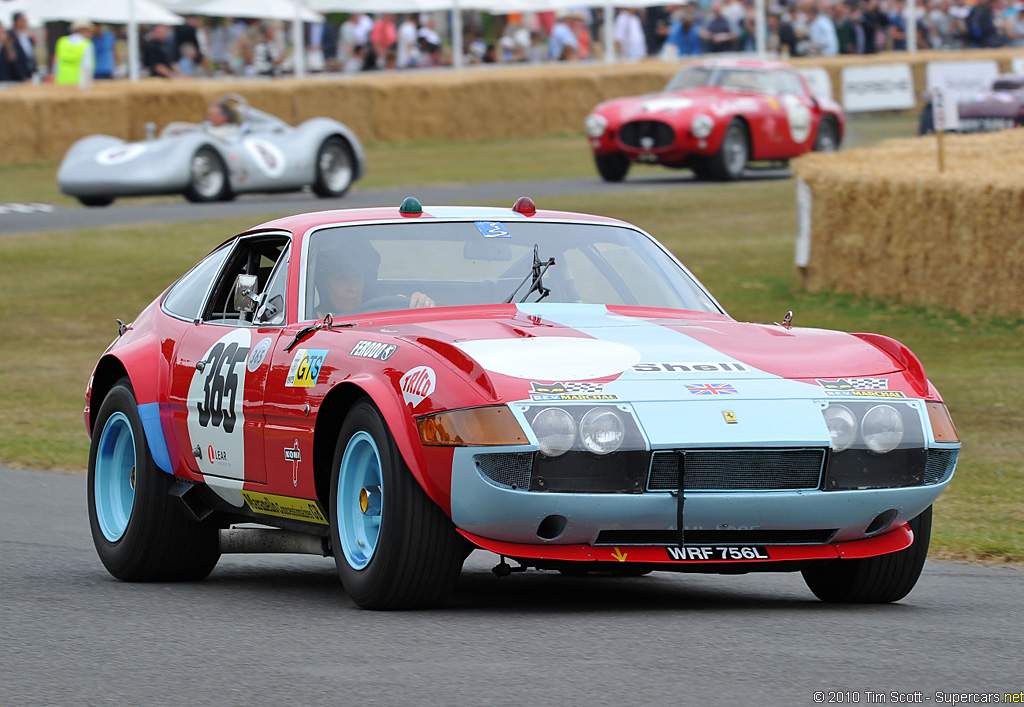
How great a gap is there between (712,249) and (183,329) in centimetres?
1410

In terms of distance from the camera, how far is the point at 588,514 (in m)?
5.29

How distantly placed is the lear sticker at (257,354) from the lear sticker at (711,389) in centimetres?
159

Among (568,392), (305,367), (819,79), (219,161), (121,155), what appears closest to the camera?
(568,392)

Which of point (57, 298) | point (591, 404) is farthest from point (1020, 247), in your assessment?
point (591, 404)

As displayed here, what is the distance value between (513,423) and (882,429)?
112 centimetres

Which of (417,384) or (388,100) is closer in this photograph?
(417,384)

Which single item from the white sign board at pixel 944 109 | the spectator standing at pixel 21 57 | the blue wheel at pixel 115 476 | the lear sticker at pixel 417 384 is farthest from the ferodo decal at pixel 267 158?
the lear sticker at pixel 417 384

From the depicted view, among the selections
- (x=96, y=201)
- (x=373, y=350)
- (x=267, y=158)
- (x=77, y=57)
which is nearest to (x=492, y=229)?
(x=373, y=350)

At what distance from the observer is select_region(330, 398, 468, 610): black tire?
5.36m

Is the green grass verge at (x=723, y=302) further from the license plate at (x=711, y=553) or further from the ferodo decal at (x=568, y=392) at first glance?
the ferodo decal at (x=568, y=392)

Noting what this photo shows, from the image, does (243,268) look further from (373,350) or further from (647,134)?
(647,134)

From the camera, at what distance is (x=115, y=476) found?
7.25 metres

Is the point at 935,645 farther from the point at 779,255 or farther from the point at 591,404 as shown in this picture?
the point at 779,255

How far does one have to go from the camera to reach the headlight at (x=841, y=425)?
5.46 metres
